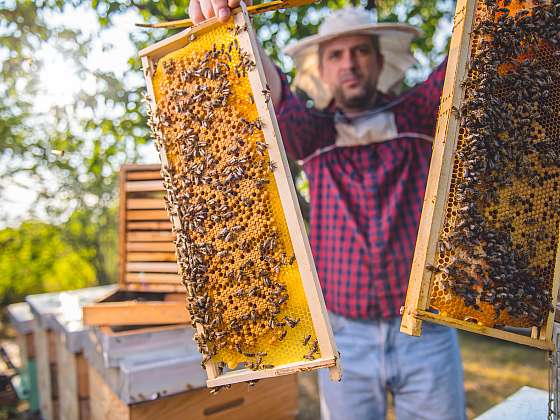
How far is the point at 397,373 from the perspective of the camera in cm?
271

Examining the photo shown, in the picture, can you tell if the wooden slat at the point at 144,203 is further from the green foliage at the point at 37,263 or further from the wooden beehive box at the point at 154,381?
the green foliage at the point at 37,263

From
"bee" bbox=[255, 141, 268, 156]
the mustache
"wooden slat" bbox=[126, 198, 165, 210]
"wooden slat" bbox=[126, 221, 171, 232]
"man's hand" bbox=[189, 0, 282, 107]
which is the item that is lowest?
"wooden slat" bbox=[126, 221, 171, 232]

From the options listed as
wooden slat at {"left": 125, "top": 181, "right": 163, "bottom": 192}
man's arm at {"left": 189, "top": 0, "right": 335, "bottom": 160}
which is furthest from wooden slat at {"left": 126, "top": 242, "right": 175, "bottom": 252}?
man's arm at {"left": 189, "top": 0, "right": 335, "bottom": 160}

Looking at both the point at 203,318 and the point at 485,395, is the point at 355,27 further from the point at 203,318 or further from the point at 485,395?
the point at 485,395

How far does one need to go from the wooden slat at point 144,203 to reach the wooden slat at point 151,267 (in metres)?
0.44

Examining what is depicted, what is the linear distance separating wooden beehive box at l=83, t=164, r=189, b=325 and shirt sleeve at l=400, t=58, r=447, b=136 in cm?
190

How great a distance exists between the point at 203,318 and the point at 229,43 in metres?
1.23

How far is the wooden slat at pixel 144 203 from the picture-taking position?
3.42m

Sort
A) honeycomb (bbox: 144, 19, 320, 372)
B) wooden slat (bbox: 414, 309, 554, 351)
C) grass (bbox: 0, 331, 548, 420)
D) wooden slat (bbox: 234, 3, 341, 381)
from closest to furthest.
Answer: wooden slat (bbox: 414, 309, 554, 351) < wooden slat (bbox: 234, 3, 341, 381) < honeycomb (bbox: 144, 19, 320, 372) < grass (bbox: 0, 331, 548, 420)

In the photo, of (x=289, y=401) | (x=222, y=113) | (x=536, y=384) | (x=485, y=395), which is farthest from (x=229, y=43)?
(x=536, y=384)

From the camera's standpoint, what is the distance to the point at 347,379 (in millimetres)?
2793

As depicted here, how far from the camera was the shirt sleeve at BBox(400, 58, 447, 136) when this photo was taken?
2729 millimetres

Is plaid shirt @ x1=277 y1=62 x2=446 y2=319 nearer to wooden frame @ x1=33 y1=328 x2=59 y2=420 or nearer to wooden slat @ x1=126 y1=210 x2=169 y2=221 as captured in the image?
wooden slat @ x1=126 y1=210 x2=169 y2=221

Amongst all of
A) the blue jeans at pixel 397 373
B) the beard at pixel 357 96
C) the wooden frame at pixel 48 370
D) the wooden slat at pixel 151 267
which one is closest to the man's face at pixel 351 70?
the beard at pixel 357 96
